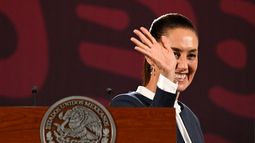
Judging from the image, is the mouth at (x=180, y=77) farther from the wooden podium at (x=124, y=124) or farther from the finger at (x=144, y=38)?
the wooden podium at (x=124, y=124)

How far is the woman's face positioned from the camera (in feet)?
3.77

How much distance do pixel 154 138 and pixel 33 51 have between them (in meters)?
1.78

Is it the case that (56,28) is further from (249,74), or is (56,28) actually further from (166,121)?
(166,121)

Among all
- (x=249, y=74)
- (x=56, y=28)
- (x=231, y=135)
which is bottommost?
(x=231, y=135)

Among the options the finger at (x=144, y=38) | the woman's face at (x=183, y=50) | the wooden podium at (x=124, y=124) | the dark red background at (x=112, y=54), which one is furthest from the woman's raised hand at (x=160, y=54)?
the dark red background at (x=112, y=54)

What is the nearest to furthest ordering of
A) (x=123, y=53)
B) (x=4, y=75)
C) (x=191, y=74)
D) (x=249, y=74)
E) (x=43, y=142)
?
1. (x=43, y=142)
2. (x=191, y=74)
3. (x=4, y=75)
4. (x=123, y=53)
5. (x=249, y=74)

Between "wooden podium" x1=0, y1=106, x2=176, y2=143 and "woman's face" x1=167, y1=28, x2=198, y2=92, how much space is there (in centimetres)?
41

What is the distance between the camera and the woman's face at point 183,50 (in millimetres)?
1150

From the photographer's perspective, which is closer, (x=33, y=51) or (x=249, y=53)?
(x=33, y=51)

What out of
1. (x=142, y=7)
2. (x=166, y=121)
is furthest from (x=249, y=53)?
(x=166, y=121)

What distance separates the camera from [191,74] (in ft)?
4.11

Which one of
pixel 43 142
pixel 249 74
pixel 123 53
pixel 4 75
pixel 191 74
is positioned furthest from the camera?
pixel 249 74

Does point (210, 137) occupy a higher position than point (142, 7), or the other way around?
point (142, 7)

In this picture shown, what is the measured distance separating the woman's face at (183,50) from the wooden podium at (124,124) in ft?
1.35
